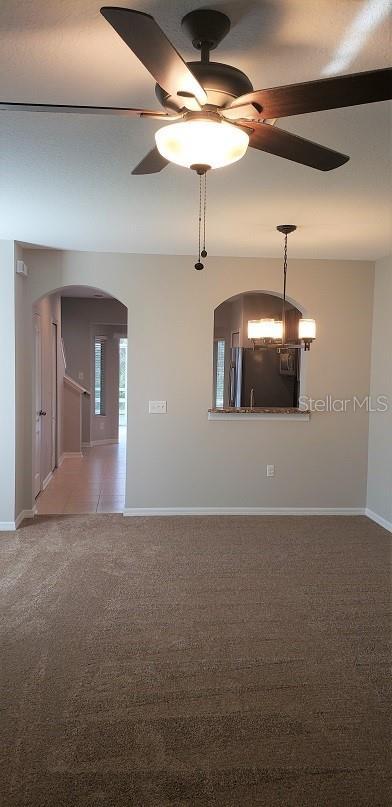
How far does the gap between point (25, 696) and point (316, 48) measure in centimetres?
288

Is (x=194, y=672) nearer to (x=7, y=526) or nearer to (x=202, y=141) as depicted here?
(x=202, y=141)

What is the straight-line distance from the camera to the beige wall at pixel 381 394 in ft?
17.8

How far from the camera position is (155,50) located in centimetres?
125

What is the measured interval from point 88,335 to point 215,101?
8.91 metres

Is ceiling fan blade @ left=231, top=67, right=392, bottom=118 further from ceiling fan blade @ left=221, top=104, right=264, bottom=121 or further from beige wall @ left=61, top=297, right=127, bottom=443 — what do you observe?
beige wall @ left=61, top=297, right=127, bottom=443

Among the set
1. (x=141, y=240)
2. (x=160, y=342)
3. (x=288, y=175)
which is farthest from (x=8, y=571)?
(x=288, y=175)

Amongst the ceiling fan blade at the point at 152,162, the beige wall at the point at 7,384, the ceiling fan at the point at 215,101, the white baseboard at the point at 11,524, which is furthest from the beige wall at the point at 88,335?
the ceiling fan at the point at 215,101

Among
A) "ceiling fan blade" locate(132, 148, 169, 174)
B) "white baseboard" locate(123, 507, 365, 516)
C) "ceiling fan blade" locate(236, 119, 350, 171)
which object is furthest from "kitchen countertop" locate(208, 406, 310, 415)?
"ceiling fan blade" locate(236, 119, 350, 171)

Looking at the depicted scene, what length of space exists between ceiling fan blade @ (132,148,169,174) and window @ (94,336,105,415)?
27.9 ft

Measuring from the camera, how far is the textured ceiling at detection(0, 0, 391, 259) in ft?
5.37

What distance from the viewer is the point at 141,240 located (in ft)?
16.4

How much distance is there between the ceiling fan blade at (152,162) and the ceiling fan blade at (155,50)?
421mm

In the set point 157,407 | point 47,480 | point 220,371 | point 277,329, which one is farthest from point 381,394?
point 220,371

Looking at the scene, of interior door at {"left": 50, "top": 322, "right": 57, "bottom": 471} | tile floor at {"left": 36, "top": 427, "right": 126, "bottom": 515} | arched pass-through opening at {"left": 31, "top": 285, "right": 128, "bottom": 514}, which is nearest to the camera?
tile floor at {"left": 36, "top": 427, "right": 126, "bottom": 515}
